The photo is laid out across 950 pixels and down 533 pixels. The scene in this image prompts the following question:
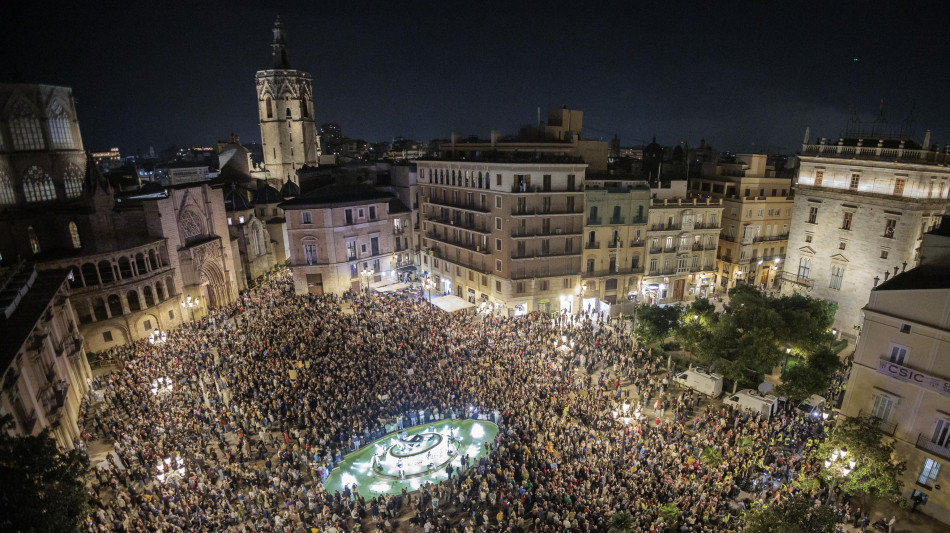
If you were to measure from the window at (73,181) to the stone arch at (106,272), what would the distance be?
13.2 m

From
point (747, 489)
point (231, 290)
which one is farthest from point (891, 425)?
point (231, 290)

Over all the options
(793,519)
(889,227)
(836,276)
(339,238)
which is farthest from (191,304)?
(889,227)

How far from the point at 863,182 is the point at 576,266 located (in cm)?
2256

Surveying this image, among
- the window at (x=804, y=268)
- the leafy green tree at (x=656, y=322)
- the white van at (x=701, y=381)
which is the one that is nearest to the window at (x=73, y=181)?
the leafy green tree at (x=656, y=322)

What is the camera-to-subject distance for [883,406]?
23.1 metres

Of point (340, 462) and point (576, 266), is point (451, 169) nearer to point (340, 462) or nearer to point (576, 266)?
point (576, 266)

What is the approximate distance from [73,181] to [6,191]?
4.74 metres

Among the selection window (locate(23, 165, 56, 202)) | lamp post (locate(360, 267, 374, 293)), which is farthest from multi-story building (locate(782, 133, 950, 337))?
window (locate(23, 165, 56, 202))

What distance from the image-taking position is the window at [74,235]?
39.9 m

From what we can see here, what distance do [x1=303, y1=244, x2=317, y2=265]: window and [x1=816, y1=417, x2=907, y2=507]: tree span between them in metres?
42.0

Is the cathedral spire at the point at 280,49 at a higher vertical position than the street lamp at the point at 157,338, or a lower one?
higher

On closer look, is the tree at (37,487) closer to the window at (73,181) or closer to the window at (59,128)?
the window at (73,181)

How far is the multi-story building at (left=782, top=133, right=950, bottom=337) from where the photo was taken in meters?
34.3

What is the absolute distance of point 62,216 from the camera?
131 ft
